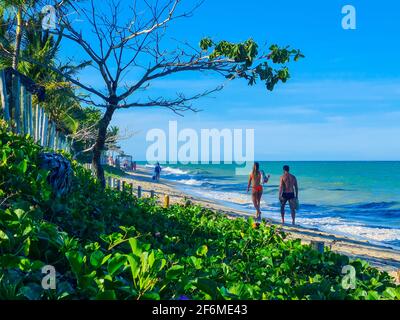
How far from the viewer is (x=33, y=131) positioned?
356 inches

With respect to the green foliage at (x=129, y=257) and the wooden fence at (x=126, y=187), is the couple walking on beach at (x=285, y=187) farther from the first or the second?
the green foliage at (x=129, y=257)

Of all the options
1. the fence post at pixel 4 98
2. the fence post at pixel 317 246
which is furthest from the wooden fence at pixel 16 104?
the fence post at pixel 317 246

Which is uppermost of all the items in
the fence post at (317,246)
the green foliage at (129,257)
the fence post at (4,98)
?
the fence post at (4,98)

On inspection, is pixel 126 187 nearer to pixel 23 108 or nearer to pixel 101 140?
pixel 101 140

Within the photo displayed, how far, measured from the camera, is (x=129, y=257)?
183 centimetres

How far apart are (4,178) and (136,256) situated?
6.17 ft

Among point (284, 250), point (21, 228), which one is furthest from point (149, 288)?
point (284, 250)

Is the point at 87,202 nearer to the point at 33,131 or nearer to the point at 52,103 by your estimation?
the point at 33,131

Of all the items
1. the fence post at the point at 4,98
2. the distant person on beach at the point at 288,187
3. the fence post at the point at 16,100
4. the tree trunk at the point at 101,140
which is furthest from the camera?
the distant person on beach at the point at 288,187

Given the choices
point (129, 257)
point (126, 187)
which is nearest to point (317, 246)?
point (129, 257)

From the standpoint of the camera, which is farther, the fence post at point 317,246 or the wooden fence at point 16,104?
the wooden fence at point 16,104

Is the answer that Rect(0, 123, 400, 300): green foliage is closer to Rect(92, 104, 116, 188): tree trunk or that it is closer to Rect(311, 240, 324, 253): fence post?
Rect(311, 240, 324, 253): fence post

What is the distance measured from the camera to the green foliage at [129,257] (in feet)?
5.92

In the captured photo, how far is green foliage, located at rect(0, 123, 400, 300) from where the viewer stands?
1.80 metres
